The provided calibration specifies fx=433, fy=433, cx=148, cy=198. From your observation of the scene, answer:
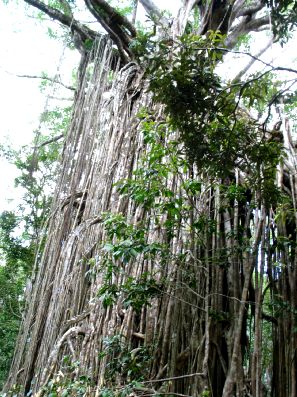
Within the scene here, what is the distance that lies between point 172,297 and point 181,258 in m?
0.25

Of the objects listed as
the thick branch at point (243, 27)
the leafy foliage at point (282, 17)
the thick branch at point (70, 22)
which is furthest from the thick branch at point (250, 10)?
the leafy foliage at point (282, 17)

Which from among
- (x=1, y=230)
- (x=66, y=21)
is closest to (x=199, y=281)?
(x=66, y=21)

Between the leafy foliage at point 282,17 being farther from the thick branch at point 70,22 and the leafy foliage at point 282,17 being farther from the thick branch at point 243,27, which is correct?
the thick branch at point 243,27

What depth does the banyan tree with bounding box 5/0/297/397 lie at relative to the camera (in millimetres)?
2166

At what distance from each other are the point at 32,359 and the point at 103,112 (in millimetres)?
2414

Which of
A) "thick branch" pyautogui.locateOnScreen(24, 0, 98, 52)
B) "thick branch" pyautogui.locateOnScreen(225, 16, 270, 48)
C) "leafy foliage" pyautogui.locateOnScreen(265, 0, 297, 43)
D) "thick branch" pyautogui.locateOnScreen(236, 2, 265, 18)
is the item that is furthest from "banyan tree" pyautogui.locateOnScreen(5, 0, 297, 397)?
"thick branch" pyautogui.locateOnScreen(236, 2, 265, 18)

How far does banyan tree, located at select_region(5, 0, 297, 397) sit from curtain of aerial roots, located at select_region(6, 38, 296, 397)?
0.01m

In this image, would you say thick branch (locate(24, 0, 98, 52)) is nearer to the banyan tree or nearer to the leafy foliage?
the banyan tree

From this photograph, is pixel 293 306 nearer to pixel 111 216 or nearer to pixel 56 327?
pixel 111 216

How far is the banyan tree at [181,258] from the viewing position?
2.17 metres

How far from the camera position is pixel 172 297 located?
8.45 feet

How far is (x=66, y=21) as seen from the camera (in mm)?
4953

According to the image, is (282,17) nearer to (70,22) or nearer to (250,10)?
(70,22)

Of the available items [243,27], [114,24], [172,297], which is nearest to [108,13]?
[114,24]
